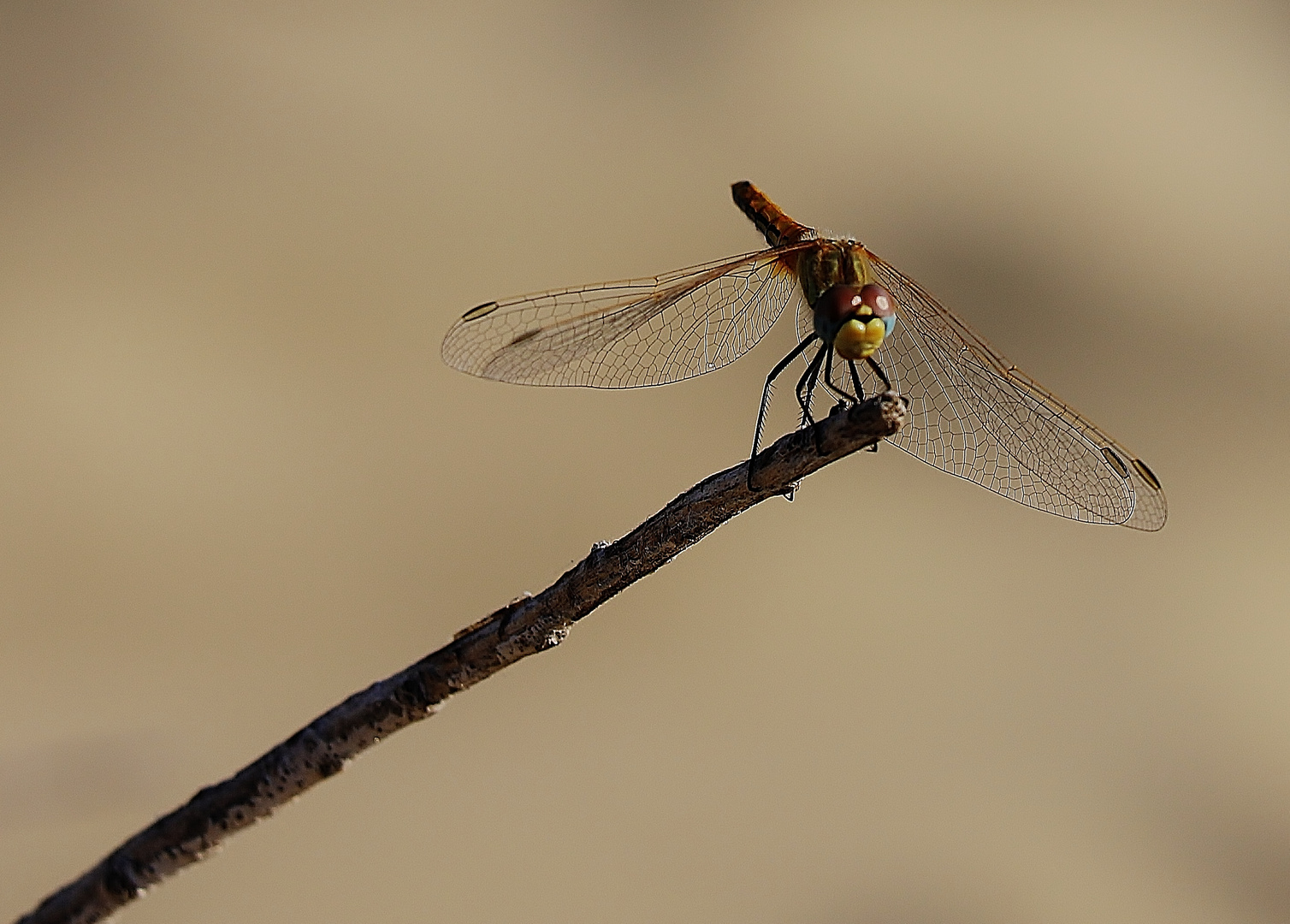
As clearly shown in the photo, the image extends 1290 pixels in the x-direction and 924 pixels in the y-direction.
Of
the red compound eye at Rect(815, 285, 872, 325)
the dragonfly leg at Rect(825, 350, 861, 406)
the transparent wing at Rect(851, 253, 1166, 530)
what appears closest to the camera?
the red compound eye at Rect(815, 285, 872, 325)

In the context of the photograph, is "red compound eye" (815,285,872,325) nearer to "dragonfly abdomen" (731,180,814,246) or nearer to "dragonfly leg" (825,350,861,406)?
"dragonfly leg" (825,350,861,406)

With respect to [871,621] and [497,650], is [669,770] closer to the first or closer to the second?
[871,621]

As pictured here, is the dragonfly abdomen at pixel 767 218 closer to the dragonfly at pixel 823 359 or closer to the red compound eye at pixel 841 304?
the dragonfly at pixel 823 359

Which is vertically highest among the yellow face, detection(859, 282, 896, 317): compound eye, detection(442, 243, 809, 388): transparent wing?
detection(442, 243, 809, 388): transparent wing

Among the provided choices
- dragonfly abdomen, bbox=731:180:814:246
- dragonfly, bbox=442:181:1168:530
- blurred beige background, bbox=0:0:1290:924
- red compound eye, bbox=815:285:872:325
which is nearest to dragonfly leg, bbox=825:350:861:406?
dragonfly, bbox=442:181:1168:530

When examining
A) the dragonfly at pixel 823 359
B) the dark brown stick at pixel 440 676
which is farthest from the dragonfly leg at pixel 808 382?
the dark brown stick at pixel 440 676

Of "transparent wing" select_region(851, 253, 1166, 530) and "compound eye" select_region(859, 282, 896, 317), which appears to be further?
"transparent wing" select_region(851, 253, 1166, 530)
